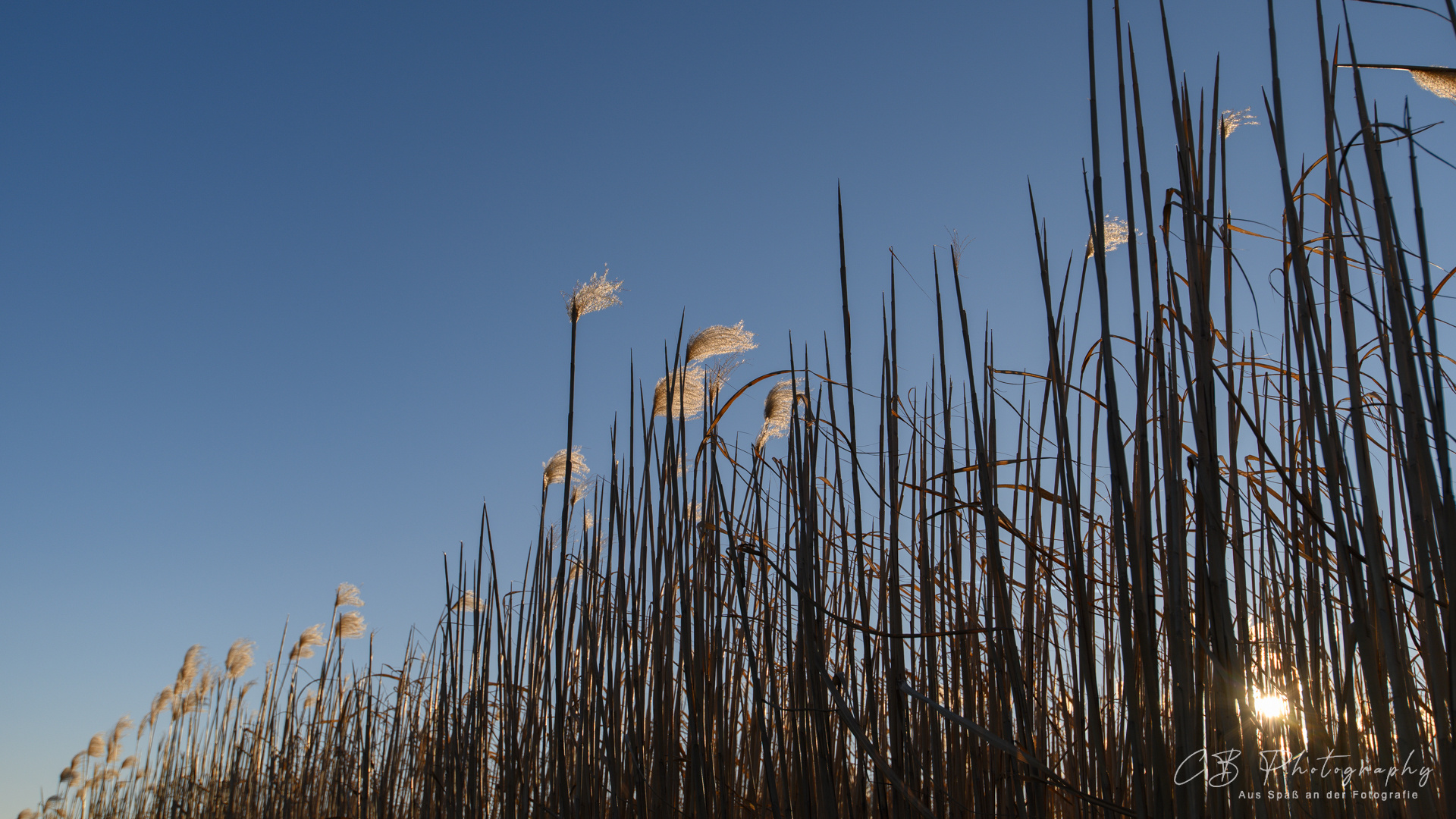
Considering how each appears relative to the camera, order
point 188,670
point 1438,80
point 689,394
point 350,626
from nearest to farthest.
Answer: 1. point 1438,80
2. point 689,394
3. point 350,626
4. point 188,670

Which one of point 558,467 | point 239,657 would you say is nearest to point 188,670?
point 239,657

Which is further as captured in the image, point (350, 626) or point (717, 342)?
point (350, 626)

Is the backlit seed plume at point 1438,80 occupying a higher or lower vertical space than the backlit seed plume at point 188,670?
higher

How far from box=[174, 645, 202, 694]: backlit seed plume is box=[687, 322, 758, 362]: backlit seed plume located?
7056mm

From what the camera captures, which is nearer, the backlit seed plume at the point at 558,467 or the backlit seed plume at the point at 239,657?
the backlit seed plume at the point at 558,467

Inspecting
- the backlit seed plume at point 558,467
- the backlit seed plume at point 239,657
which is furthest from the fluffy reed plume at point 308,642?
the backlit seed plume at point 558,467

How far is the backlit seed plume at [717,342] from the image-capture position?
1.83 m

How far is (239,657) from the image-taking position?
19.7ft

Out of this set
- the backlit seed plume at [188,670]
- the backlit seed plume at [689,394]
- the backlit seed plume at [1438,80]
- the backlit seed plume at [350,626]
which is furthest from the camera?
the backlit seed plume at [188,670]

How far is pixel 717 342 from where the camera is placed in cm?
188

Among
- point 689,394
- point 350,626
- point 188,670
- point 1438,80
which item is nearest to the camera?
point 1438,80

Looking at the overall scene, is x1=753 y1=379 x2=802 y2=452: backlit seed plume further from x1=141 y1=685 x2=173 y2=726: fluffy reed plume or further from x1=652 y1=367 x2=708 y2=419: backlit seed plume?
x1=141 y1=685 x2=173 y2=726: fluffy reed plume

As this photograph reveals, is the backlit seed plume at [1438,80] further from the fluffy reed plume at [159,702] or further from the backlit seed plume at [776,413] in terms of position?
the fluffy reed plume at [159,702]

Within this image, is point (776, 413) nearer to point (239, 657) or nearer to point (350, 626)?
point (350, 626)
